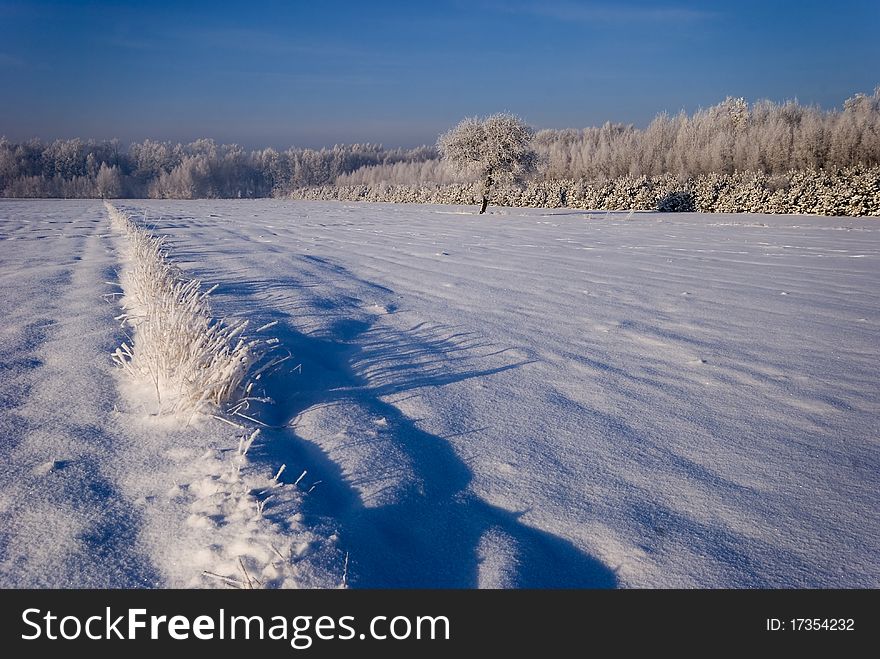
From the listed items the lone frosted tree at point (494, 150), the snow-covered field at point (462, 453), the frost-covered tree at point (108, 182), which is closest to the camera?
the snow-covered field at point (462, 453)

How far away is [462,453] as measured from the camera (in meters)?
2.41

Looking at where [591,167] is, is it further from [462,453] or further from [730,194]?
[462,453]

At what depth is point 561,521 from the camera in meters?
1.91

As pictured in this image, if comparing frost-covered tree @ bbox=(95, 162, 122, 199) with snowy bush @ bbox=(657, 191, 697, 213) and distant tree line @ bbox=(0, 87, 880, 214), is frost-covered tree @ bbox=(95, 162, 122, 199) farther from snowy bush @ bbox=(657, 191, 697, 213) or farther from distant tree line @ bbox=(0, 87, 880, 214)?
snowy bush @ bbox=(657, 191, 697, 213)

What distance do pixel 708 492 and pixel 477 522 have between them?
95 centimetres

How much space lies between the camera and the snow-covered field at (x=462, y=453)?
164 cm

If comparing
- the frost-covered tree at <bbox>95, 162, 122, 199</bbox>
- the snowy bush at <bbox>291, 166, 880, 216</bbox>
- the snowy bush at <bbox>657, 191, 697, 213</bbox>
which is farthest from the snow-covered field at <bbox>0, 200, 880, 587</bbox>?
the frost-covered tree at <bbox>95, 162, 122, 199</bbox>

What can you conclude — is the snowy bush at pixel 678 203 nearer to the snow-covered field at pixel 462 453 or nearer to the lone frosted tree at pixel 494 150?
the lone frosted tree at pixel 494 150

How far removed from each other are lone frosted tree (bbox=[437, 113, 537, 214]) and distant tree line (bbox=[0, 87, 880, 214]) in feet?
3.14

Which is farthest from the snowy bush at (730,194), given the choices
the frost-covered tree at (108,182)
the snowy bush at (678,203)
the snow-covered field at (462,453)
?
the frost-covered tree at (108,182)

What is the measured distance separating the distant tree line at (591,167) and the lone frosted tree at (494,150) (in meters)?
0.96

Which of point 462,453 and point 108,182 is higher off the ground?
point 108,182

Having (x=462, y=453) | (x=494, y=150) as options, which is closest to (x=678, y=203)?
(x=494, y=150)

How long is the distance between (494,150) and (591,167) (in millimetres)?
22442
